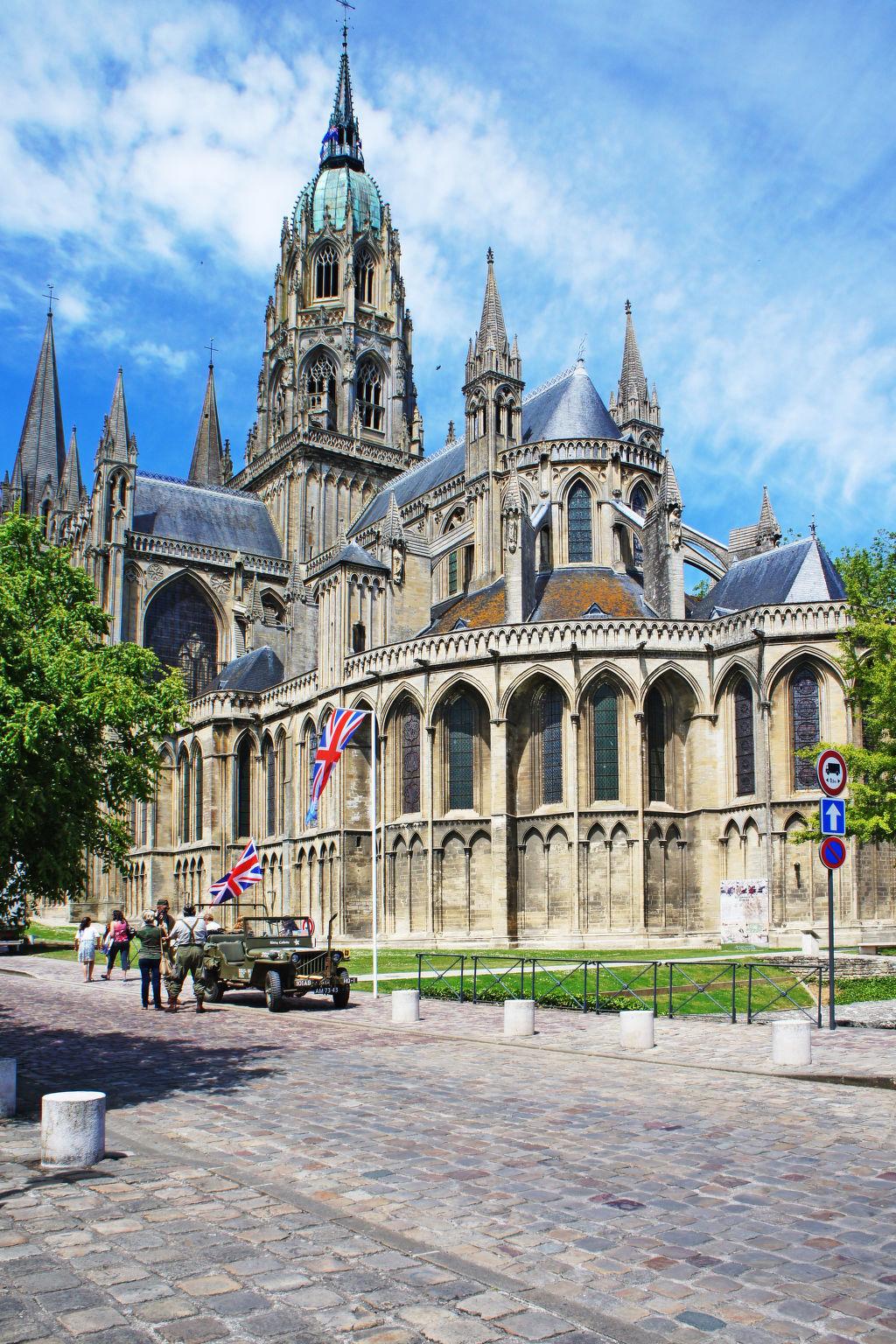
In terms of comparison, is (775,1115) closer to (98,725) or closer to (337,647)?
(98,725)

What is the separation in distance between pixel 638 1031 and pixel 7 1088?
7555 mm

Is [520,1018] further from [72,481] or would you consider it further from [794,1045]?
[72,481]

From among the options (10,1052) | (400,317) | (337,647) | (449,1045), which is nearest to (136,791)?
(10,1052)

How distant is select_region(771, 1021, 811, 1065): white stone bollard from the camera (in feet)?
42.1

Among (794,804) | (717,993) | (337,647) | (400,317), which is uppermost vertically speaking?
(400,317)

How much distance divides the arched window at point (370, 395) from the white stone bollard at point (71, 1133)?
6357 cm

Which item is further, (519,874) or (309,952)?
(519,874)

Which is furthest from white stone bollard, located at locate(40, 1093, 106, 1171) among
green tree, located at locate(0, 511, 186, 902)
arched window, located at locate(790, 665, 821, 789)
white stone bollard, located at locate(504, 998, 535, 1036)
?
arched window, located at locate(790, 665, 821, 789)

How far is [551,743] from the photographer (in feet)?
128

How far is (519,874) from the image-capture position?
38.3 m

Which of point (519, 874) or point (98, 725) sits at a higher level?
point (98, 725)

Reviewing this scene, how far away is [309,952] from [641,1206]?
46.4ft

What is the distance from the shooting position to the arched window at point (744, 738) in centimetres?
3734

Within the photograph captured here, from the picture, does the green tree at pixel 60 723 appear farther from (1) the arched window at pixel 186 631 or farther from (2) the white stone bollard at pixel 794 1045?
(1) the arched window at pixel 186 631
